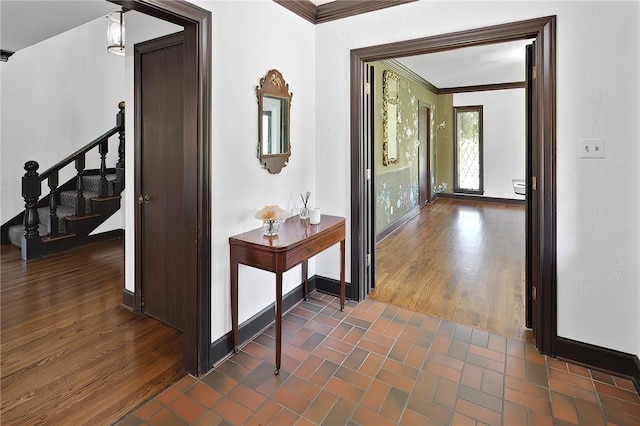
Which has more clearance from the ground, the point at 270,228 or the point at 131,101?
the point at 131,101

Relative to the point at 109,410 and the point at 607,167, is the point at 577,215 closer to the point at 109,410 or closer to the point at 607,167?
the point at 607,167

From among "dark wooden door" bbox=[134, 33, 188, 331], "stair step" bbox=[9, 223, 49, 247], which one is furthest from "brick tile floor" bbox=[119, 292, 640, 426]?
"stair step" bbox=[9, 223, 49, 247]

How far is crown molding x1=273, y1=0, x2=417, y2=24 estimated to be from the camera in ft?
9.15

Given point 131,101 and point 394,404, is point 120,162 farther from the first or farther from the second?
point 394,404

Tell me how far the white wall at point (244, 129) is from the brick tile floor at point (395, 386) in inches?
15.0

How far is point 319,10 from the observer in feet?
10.0

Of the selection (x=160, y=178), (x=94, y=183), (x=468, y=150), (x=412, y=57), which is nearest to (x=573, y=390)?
(x=160, y=178)

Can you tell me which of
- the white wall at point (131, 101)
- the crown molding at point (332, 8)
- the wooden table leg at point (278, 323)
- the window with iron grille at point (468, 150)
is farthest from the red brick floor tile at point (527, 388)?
the window with iron grille at point (468, 150)

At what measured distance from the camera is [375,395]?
1954 millimetres

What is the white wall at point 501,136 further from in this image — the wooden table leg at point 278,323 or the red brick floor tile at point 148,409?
the red brick floor tile at point 148,409

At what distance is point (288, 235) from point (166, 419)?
117cm

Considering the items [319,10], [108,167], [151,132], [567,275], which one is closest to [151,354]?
[151,132]

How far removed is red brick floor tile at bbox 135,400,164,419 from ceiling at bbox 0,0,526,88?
2.80 m

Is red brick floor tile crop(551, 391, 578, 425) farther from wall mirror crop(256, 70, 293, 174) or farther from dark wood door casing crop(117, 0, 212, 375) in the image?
wall mirror crop(256, 70, 293, 174)
